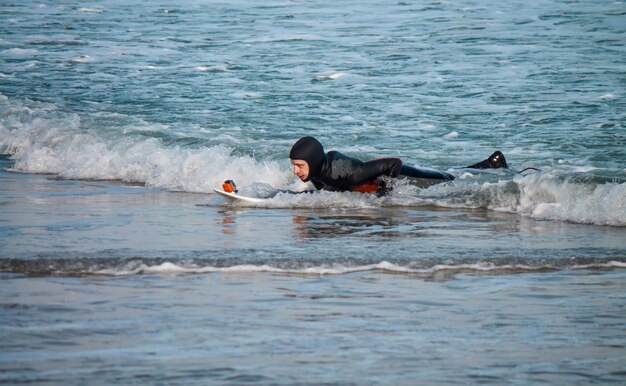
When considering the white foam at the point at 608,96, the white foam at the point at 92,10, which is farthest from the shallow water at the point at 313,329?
the white foam at the point at 92,10

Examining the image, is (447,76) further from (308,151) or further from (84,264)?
(84,264)

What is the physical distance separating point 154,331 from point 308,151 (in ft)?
18.8

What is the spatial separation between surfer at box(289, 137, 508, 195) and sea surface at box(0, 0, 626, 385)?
0.68 ft

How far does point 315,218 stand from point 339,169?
986 mm

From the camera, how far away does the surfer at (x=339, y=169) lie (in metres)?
12.0

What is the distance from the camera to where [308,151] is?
11977 mm

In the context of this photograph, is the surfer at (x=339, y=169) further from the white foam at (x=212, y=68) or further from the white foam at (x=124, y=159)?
the white foam at (x=212, y=68)

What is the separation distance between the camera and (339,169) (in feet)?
40.7

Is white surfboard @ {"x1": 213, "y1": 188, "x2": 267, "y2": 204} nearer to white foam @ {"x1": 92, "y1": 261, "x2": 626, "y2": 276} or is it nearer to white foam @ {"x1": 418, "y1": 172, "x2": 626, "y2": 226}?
white foam @ {"x1": 418, "y1": 172, "x2": 626, "y2": 226}

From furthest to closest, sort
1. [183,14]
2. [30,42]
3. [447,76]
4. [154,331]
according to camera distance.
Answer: [183,14] < [30,42] < [447,76] < [154,331]

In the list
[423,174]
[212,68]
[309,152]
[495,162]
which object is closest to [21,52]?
[212,68]

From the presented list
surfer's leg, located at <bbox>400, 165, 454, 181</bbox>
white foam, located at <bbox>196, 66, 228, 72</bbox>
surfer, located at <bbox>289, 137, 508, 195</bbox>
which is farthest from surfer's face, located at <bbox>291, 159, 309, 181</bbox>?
white foam, located at <bbox>196, 66, 228, 72</bbox>

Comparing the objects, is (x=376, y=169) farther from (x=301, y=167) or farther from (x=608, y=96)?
(x=608, y=96)

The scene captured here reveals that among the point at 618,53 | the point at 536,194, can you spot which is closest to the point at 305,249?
the point at 536,194
